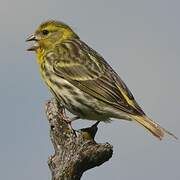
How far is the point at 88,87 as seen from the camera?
437 inches

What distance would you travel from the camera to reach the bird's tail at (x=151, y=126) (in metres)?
9.96

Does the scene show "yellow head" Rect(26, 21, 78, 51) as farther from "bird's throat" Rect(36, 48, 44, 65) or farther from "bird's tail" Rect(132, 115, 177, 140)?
"bird's tail" Rect(132, 115, 177, 140)

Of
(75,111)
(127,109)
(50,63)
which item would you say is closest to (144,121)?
(127,109)

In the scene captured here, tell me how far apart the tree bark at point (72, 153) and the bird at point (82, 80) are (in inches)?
82.4

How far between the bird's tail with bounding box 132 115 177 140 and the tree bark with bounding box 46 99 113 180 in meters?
1.84

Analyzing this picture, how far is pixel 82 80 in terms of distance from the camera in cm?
1125

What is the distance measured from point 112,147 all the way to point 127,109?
2.47 meters

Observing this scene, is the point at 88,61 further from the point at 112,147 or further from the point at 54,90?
the point at 112,147

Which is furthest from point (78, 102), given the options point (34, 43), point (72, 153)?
point (72, 153)

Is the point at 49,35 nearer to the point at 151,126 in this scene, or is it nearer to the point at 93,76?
the point at 93,76

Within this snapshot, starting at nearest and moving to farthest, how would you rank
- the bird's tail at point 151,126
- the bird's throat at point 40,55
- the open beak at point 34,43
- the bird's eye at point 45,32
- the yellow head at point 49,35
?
the bird's tail at point 151,126 < the bird's throat at point 40,55 < the open beak at point 34,43 < the yellow head at point 49,35 < the bird's eye at point 45,32

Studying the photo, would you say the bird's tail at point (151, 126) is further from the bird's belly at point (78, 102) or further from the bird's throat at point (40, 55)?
the bird's throat at point (40, 55)

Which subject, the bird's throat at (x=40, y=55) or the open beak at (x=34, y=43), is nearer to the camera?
the bird's throat at (x=40, y=55)

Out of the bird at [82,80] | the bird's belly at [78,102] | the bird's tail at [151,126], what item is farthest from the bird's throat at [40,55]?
the bird's tail at [151,126]
